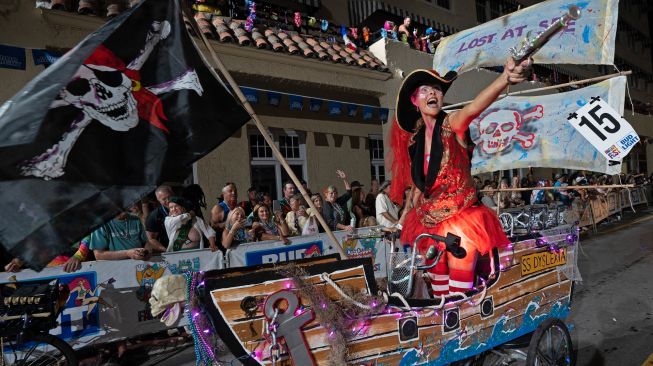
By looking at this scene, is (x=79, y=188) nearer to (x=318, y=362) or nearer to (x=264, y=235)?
(x=318, y=362)

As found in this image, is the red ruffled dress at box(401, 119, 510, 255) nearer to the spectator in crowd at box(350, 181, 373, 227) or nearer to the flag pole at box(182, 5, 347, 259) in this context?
the flag pole at box(182, 5, 347, 259)

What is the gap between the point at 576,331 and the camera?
4625 mm

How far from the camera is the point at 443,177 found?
311cm

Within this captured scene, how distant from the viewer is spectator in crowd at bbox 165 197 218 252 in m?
5.20

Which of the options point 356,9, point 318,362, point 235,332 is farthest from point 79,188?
point 356,9

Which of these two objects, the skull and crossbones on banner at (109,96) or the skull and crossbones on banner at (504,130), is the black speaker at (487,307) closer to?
the skull and crossbones on banner at (109,96)

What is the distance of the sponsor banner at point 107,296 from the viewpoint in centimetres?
434

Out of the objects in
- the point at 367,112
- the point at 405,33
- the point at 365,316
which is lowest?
the point at 365,316

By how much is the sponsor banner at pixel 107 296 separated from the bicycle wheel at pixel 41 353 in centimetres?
47

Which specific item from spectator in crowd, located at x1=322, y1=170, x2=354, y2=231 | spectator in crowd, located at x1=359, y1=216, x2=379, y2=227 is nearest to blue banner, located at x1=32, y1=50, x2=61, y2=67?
spectator in crowd, located at x1=322, y1=170, x2=354, y2=231

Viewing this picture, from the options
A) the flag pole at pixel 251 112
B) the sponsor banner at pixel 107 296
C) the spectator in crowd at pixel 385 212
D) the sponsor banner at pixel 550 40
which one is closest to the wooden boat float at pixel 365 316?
the flag pole at pixel 251 112

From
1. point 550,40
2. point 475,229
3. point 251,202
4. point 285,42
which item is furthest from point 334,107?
point 475,229

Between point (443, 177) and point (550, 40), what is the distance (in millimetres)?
2750

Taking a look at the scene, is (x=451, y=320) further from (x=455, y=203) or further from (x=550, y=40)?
(x=550, y=40)
